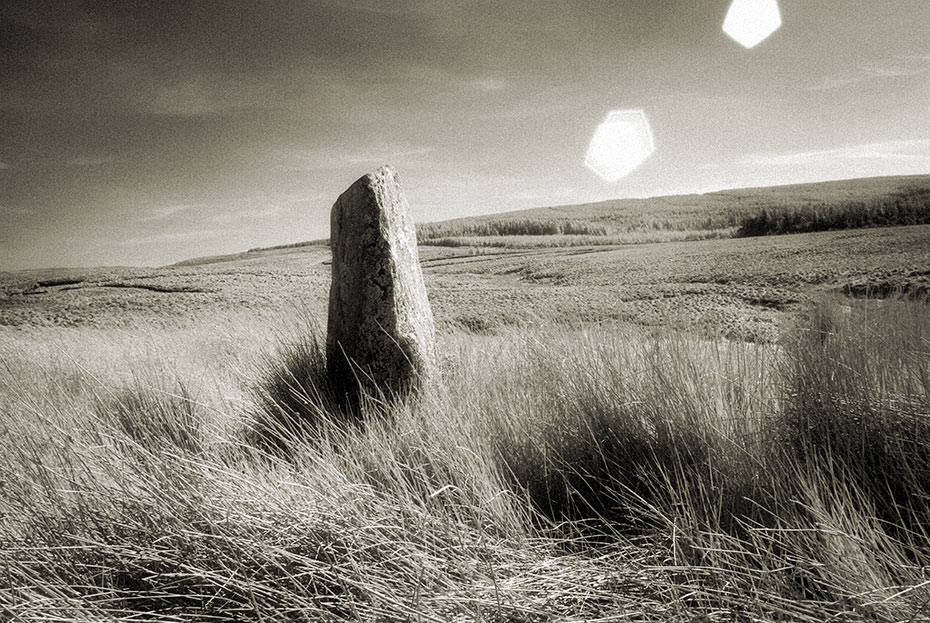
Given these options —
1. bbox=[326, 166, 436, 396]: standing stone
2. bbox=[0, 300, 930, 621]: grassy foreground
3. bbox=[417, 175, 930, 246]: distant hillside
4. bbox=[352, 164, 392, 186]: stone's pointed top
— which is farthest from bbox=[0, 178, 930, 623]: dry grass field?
bbox=[417, 175, 930, 246]: distant hillside

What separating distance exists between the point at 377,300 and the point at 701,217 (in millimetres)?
29665

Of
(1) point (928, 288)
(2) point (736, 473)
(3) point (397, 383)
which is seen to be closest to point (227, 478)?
(3) point (397, 383)

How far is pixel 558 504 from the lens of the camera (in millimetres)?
2236

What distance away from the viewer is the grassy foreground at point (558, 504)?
1.51 metres

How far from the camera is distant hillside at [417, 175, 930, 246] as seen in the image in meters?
19.0

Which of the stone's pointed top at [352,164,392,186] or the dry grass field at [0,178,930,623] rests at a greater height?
the stone's pointed top at [352,164,392,186]

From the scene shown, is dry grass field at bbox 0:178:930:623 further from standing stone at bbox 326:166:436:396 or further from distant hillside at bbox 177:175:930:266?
distant hillside at bbox 177:175:930:266

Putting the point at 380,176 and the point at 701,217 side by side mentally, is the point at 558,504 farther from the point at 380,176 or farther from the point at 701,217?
the point at 701,217

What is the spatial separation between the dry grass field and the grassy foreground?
1 centimetres

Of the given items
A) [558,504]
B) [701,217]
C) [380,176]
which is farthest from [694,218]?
[558,504]

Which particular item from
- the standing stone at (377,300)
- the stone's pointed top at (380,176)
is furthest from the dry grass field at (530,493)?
the stone's pointed top at (380,176)

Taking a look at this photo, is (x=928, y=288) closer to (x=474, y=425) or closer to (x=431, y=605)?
(x=474, y=425)

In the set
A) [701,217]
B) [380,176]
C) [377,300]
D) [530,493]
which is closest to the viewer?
[530,493]

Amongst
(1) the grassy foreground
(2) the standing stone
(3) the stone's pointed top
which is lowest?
(1) the grassy foreground
